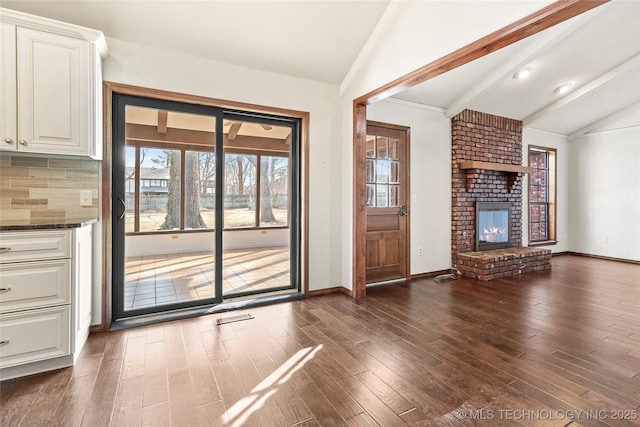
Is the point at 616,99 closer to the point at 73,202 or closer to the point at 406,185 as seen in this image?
the point at 406,185

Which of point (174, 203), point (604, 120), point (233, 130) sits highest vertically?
point (604, 120)

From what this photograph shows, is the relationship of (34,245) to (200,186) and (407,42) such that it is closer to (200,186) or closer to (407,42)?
(200,186)

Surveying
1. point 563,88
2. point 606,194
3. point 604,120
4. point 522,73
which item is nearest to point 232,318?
point 522,73

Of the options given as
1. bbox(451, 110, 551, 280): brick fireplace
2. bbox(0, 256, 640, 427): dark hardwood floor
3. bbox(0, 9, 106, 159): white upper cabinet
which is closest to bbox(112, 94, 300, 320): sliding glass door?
bbox(0, 9, 106, 159): white upper cabinet

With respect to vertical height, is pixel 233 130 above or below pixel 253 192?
above

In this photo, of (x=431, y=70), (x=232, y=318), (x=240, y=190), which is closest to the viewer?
(x=431, y=70)

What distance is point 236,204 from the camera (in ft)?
21.3

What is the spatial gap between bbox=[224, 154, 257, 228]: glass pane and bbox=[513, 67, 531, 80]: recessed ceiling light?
4.89 m

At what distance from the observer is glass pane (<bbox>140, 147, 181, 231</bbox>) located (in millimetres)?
3141

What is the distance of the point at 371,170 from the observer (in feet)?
14.0

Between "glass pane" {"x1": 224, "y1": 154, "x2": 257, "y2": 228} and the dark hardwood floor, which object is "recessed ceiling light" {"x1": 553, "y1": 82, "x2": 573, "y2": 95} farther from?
"glass pane" {"x1": 224, "y1": 154, "x2": 257, "y2": 228}

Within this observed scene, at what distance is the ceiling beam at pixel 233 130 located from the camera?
5994 mm

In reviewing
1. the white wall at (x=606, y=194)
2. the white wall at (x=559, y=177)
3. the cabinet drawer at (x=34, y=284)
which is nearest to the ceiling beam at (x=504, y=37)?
the cabinet drawer at (x=34, y=284)

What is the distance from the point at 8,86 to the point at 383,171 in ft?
12.5
